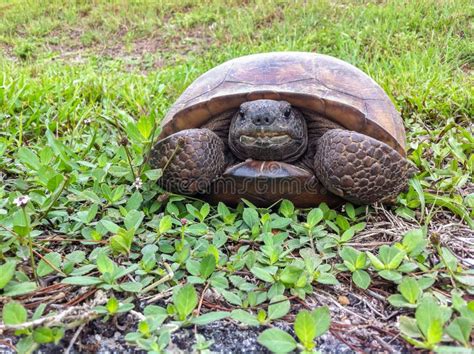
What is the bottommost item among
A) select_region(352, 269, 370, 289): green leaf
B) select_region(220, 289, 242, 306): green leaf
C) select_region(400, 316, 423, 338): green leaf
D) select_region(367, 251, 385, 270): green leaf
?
select_region(352, 269, 370, 289): green leaf

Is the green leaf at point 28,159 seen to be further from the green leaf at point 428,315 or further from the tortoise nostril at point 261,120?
the green leaf at point 428,315

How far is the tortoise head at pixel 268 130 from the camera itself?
2.02 meters

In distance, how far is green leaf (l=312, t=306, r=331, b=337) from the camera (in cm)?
115

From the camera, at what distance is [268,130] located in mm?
2023

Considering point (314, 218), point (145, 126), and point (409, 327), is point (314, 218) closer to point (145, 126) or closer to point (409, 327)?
point (409, 327)

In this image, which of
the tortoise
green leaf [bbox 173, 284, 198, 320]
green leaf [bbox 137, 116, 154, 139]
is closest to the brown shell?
the tortoise

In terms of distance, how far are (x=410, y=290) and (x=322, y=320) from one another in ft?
1.07

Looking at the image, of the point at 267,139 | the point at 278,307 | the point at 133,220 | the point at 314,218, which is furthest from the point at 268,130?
the point at 278,307

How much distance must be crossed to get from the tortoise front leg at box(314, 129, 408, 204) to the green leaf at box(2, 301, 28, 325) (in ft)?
4.12

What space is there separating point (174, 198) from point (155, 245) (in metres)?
0.43

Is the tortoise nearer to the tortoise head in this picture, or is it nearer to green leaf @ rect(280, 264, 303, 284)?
the tortoise head

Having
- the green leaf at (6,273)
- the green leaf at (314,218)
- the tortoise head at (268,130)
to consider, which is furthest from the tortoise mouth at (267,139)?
the green leaf at (6,273)

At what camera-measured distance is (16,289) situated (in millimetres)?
1309

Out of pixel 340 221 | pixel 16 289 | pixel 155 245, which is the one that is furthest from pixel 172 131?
pixel 16 289
